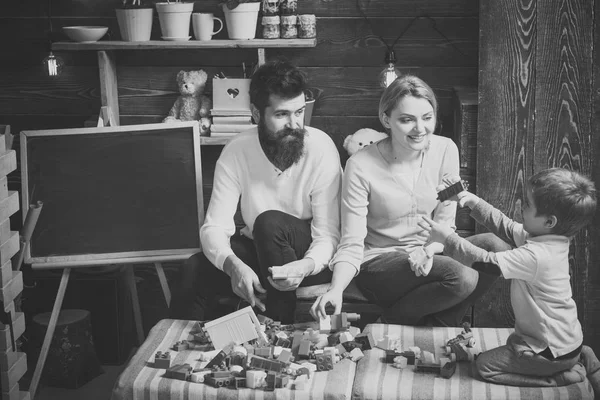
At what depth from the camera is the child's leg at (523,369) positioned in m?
2.39

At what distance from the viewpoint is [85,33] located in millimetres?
3504

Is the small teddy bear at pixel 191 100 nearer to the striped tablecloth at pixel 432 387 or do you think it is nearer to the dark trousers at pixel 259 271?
the dark trousers at pixel 259 271

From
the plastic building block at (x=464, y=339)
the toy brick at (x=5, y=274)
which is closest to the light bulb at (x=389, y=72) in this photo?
the plastic building block at (x=464, y=339)

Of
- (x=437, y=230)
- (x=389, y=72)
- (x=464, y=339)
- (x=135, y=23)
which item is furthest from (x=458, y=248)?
(x=135, y=23)

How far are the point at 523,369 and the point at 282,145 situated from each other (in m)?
1.09

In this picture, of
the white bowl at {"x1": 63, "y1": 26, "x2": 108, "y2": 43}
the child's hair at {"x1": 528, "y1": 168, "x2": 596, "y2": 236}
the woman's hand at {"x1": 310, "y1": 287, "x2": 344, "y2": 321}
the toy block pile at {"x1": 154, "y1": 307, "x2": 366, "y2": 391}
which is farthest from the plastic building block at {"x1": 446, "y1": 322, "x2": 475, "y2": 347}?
the white bowl at {"x1": 63, "y1": 26, "x2": 108, "y2": 43}

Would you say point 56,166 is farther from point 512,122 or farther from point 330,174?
point 512,122

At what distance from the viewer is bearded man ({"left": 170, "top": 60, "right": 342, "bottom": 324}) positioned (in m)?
2.88

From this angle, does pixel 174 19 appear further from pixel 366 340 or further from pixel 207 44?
pixel 366 340

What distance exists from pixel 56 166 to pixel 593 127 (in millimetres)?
1920

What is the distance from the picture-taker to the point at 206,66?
3762 millimetres

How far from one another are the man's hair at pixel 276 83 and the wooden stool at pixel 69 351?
107 cm

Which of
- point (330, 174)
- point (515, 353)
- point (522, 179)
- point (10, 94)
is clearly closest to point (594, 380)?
point (515, 353)

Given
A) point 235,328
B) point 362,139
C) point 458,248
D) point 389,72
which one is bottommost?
point 235,328
